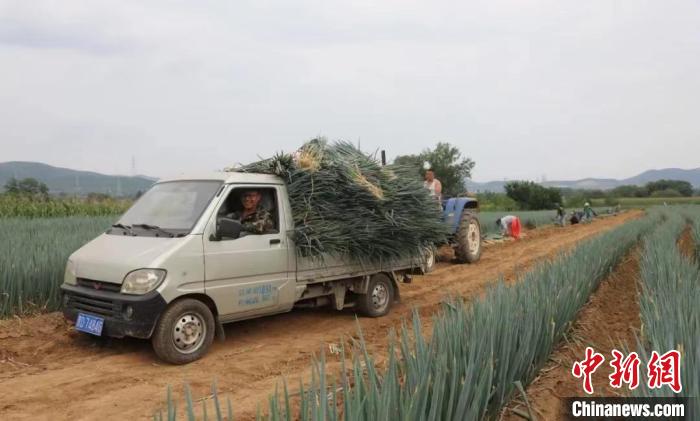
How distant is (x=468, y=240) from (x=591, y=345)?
775cm

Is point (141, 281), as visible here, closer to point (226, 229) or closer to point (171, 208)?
point (226, 229)

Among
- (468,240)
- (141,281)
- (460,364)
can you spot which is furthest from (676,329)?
(468,240)

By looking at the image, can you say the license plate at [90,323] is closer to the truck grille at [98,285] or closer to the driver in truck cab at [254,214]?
the truck grille at [98,285]

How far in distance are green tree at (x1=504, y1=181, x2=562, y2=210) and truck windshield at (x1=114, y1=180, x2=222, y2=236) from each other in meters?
47.4

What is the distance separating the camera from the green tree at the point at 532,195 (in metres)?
49.3

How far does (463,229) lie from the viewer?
11.9 meters

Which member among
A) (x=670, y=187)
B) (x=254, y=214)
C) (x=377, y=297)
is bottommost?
(x=377, y=297)

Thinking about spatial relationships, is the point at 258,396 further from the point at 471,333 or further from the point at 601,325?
the point at 601,325

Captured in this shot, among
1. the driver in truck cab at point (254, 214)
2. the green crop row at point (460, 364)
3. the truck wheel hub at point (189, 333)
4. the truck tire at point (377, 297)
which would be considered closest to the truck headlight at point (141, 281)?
the truck wheel hub at point (189, 333)

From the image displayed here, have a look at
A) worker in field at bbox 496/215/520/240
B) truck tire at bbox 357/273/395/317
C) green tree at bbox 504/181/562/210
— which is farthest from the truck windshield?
green tree at bbox 504/181/562/210

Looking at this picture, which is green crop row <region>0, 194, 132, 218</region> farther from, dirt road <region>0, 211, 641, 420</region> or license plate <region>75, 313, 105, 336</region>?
license plate <region>75, 313, 105, 336</region>

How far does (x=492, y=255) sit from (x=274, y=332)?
892 cm

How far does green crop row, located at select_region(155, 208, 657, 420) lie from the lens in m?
2.15

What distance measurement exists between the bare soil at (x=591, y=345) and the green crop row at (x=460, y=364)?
0.11 meters
